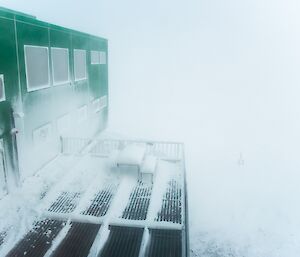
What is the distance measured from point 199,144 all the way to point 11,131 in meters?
23.0

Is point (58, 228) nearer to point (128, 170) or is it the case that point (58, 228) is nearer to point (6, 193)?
point (6, 193)

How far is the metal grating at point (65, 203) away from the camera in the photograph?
32.8ft

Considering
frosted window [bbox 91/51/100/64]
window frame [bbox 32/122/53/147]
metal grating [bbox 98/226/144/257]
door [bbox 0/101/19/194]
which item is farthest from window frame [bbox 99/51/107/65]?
metal grating [bbox 98/226/144/257]

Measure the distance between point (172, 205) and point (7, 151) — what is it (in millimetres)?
6246

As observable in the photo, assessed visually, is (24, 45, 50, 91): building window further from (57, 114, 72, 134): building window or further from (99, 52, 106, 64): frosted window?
(99, 52, 106, 64): frosted window

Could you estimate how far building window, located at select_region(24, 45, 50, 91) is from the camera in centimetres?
1143

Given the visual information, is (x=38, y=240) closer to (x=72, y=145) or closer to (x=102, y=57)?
(x=72, y=145)

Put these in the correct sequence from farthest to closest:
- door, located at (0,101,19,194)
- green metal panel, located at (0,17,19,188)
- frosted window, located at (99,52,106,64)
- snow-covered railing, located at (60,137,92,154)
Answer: frosted window, located at (99,52,106,64) → snow-covered railing, located at (60,137,92,154) → door, located at (0,101,19,194) → green metal panel, located at (0,17,19,188)

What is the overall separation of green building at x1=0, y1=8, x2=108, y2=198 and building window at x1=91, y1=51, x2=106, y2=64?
450 mm

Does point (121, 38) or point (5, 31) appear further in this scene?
point (121, 38)

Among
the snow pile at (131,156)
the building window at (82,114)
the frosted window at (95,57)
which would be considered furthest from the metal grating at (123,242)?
the frosted window at (95,57)

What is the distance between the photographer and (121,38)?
10138cm

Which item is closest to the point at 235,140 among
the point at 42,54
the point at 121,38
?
the point at 42,54

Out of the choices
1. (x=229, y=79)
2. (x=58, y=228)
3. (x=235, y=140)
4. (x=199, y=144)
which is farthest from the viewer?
(x=229, y=79)
